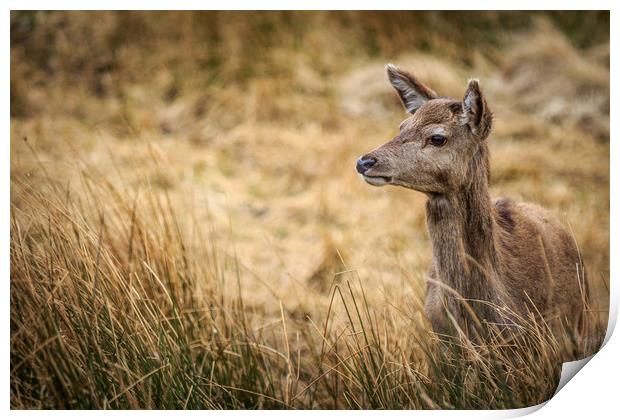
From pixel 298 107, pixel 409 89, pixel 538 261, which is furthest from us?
pixel 298 107

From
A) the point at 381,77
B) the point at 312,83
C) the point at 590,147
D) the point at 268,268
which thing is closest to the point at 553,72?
the point at 590,147

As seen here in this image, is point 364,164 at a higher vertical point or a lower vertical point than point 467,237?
higher

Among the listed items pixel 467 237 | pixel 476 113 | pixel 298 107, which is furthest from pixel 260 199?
pixel 476 113

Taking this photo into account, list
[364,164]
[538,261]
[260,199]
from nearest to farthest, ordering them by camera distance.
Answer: [364,164], [538,261], [260,199]

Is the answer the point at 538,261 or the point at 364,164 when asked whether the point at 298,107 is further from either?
the point at 364,164

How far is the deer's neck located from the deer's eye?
6.1 inches

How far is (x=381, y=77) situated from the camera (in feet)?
24.9

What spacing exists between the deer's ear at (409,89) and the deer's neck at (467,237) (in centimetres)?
33

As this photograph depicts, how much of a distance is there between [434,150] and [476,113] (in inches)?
8.5

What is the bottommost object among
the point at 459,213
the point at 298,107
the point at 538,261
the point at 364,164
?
the point at 538,261

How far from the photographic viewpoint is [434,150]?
3141 millimetres

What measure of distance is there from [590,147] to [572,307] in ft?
9.98

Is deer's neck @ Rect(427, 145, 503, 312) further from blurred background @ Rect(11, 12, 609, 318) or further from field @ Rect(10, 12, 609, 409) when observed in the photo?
blurred background @ Rect(11, 12, 609, 318)

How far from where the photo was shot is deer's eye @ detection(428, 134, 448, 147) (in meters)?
3.14
